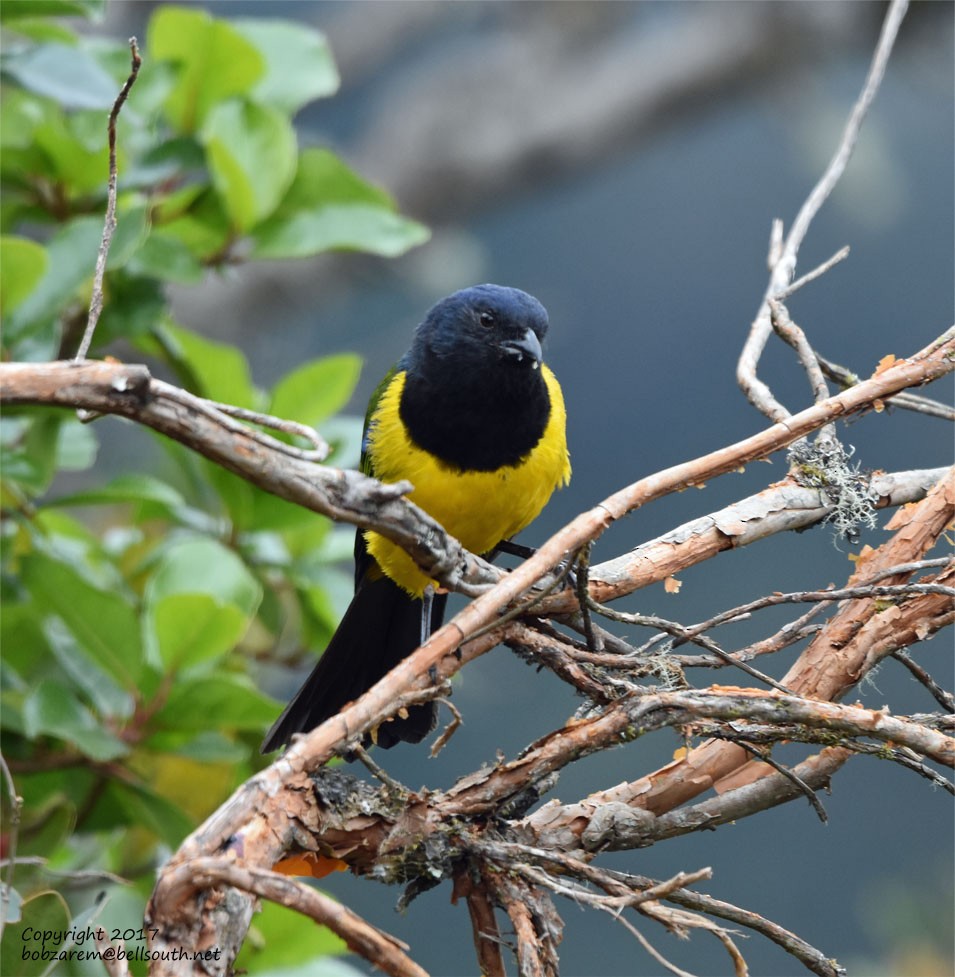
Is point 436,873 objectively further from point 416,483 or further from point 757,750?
point 416,483

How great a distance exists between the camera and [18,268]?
6.29 feet

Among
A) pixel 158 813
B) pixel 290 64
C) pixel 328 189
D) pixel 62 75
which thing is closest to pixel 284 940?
pixel 158 813

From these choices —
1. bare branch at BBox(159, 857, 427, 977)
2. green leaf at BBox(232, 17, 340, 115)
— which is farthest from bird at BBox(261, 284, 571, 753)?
bare branch at BBox(159, 857, 427, 977)

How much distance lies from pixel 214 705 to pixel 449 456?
23.3 inches

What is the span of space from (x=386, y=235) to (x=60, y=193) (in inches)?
24.0

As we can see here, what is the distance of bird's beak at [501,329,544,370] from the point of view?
2.24 meters

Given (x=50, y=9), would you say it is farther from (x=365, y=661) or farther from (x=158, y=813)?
(x=158, y=813)

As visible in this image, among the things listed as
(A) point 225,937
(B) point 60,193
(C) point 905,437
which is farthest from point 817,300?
(A) point 225,937

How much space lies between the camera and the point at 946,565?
1396mm

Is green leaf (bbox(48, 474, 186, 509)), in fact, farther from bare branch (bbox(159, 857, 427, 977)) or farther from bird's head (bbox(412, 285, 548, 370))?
bare branch (bbox(159, 857, 427, 977))

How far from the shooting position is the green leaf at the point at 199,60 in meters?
2.29

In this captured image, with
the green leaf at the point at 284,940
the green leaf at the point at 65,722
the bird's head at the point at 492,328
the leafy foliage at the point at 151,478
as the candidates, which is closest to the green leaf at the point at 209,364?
the leafy foliage at the point at 151,478

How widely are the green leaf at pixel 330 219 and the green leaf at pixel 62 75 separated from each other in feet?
1.22

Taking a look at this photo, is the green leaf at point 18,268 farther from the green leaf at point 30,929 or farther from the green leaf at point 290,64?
the green leaf at point 30,929
